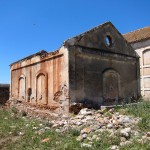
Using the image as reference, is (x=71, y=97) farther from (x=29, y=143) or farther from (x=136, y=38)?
(x=136, y=38)

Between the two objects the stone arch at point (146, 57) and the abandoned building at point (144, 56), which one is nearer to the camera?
the abandoned building at point (144, 56)

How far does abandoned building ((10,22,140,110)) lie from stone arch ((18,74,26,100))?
0.07m

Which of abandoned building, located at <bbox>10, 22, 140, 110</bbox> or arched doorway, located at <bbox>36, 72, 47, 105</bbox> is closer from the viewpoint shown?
abandoned building, located at <bbox>10, 22, 140, 110</bbox>

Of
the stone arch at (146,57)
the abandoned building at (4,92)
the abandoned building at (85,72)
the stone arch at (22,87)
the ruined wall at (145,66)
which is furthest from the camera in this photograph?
the abandoned building at (4,92)

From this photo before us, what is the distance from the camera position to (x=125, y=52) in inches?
614

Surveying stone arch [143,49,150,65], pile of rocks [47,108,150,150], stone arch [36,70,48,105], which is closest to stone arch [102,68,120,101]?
pile of rocks [47,108,150,150]

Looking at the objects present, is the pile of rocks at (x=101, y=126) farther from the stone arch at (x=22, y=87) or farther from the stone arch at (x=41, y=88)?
the stone arch at (x=22, y=87)

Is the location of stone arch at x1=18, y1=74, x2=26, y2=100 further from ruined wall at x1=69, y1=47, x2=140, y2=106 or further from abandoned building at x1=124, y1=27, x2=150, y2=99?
abandoned building at x1=124, y1=27, x2=150, y2=99

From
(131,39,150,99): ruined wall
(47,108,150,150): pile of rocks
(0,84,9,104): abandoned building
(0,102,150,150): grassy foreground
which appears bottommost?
(0,102,150,150): grassy foreground

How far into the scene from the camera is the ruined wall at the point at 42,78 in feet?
42.9

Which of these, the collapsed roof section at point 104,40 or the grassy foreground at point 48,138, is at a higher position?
the collapsed roof section at point 104,40

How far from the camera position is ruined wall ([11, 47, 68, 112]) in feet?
42.9

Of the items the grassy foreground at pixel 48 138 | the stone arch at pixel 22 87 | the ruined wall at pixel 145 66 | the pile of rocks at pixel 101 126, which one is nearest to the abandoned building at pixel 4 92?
the stone arch at pixel 22 87

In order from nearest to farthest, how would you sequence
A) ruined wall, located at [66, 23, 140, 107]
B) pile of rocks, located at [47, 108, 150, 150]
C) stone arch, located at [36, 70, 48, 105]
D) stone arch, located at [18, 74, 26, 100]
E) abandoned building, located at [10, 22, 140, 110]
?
pile of rocks, located at [47, 108, 150, 150]
abandoned building, located at [10, 22, 140, 110]
ruined wall, located at [66, 23, 140, 107]
stone arch, located at [36, 70, 48, 105]
stone arch, located at [18, 74, 26, 100]
